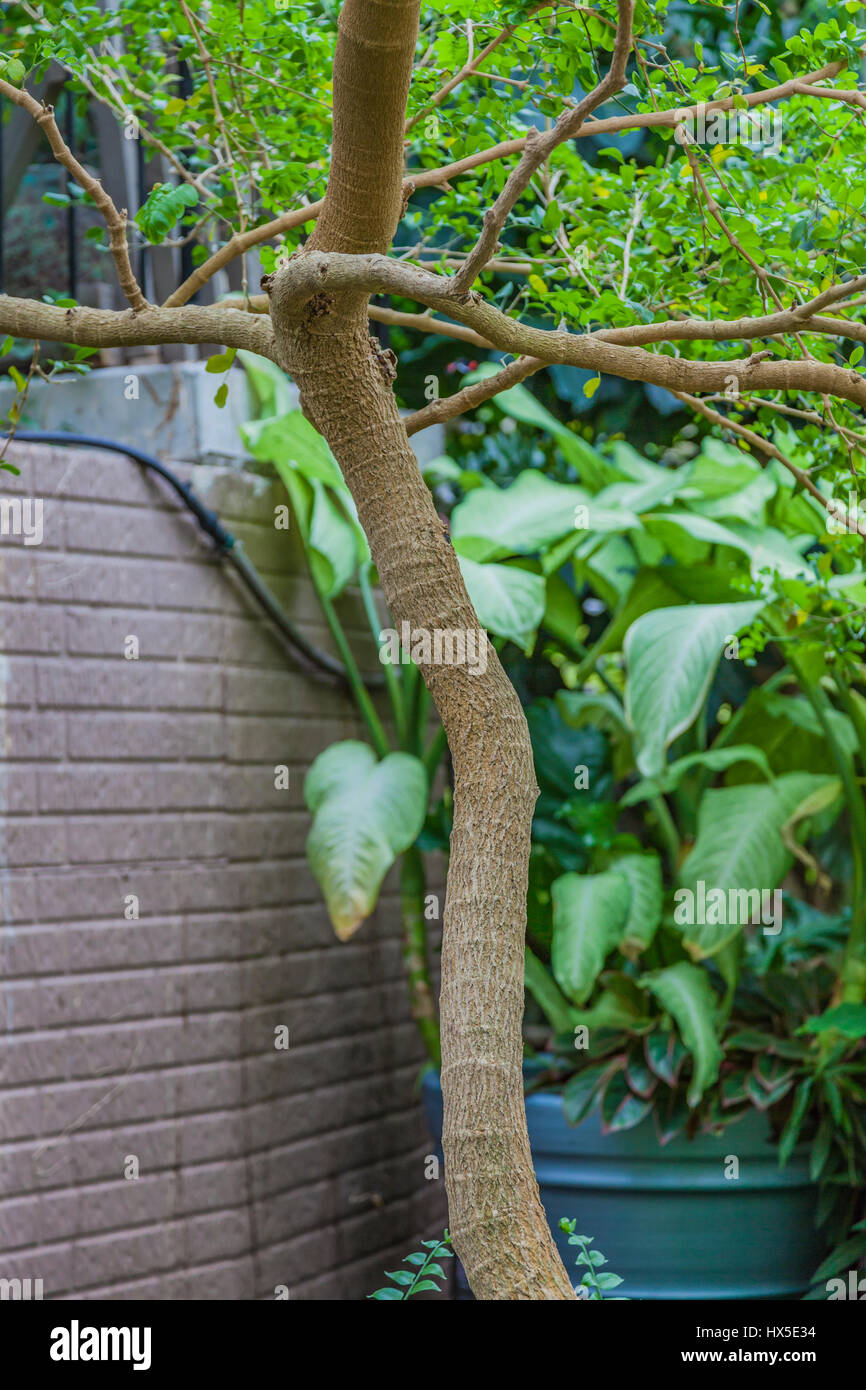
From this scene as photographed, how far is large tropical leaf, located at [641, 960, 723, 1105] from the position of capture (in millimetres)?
1528

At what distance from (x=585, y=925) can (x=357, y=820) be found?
0.34 metres

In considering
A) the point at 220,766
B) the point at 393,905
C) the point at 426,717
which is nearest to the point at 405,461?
Result: the point at 220,766

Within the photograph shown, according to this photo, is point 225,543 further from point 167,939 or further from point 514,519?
point 167,939

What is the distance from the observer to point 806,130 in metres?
0.98

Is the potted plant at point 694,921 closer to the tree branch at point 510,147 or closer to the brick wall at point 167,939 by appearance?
the brick wall at point 167,939

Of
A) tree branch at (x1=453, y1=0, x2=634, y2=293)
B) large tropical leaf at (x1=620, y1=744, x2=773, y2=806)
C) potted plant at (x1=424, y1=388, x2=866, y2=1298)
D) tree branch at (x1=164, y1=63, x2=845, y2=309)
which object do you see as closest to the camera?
tree branch at (x1=453, y1=0, x2=634, y2=293)

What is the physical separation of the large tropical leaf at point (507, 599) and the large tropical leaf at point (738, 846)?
0.35 m

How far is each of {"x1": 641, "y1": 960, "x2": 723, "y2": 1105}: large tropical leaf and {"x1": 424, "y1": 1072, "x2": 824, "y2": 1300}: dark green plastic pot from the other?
10 cm

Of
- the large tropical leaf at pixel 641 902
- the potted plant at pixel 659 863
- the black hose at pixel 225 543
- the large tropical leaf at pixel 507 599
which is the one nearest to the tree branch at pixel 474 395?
the potted plant at pixel 659 863

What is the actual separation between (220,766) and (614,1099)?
71 cm

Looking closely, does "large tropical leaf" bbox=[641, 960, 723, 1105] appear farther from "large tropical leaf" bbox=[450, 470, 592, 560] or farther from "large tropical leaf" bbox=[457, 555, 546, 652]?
"large tropical leaf" bbox=[450, 470, 592, 560]

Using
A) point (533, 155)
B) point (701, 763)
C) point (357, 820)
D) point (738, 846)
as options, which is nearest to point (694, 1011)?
point (738, 846)

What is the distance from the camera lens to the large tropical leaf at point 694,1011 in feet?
5.01

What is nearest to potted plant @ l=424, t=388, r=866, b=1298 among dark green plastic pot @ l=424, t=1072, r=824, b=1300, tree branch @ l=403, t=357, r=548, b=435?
dark green plastic pot @ l=424, t=1072, r=824, b=1300
